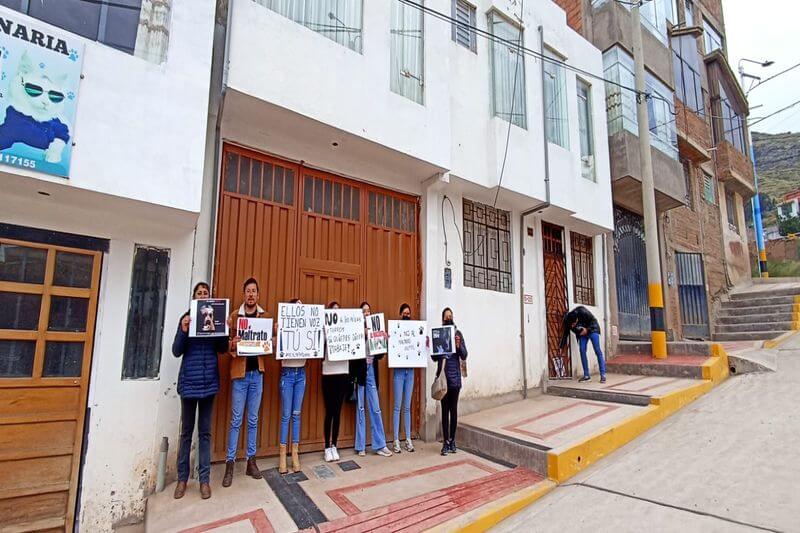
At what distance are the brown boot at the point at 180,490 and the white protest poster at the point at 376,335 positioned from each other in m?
2.43

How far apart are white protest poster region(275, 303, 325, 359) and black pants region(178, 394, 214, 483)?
2.94ft

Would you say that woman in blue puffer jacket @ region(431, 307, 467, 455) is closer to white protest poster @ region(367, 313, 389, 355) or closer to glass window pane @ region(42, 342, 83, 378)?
white protest poster @ region(367, 313, 389, 355)

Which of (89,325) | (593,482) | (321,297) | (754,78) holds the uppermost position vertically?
(754,78)

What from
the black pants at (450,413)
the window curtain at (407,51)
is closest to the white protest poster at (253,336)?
the black pants at (450,413)

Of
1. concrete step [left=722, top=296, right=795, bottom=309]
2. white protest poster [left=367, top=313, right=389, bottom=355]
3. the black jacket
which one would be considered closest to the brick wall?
the black jacket

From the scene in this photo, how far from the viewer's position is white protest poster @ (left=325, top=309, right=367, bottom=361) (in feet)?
17.1

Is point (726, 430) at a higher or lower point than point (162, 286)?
lower

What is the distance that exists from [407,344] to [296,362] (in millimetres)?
1623

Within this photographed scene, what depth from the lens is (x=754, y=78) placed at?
59.2 ft

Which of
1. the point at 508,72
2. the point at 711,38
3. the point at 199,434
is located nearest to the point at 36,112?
the point at 199,434

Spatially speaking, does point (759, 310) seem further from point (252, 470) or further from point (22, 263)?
point (22, 263)

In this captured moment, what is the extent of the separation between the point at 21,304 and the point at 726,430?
26.1 feet

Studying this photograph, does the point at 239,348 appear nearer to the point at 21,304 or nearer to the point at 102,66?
the point at 21,304

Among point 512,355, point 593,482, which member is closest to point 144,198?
point 593,482
